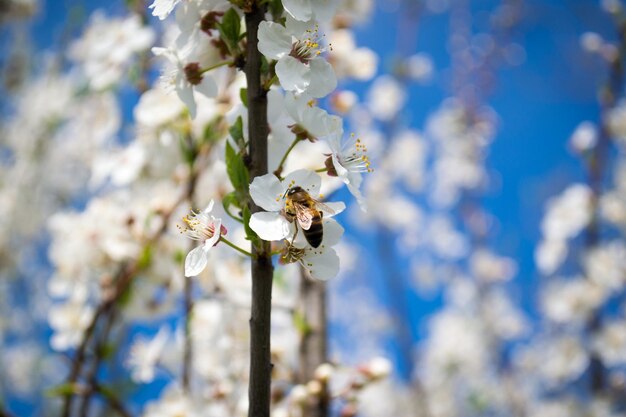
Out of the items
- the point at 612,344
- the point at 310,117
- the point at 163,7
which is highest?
the point at 612,344


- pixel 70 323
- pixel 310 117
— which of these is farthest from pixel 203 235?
pixel 70 323

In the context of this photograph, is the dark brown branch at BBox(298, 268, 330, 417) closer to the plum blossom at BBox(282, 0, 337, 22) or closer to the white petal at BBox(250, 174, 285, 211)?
the white petal at BBox(250, 174, 285, 211)

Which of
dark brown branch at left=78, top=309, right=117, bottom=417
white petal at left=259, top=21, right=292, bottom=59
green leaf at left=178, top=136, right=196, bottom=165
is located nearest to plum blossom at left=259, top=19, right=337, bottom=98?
white petal at left=259, top=21, right=292, bottom=59

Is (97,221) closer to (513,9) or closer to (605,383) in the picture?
(605,383)

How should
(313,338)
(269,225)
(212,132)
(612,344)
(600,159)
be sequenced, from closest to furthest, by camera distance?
(269,225), (212,132), (313,338), (600,159), (612,344)

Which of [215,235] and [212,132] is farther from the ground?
[212,132]

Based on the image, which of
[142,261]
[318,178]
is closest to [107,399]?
[142,261]

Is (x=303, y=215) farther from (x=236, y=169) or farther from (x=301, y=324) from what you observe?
(x=301, y=324)

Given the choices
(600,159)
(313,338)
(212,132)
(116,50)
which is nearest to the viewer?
(212,132)

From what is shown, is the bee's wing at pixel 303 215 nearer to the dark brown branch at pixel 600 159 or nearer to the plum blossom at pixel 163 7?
the plum blossom at pixel 163 7
